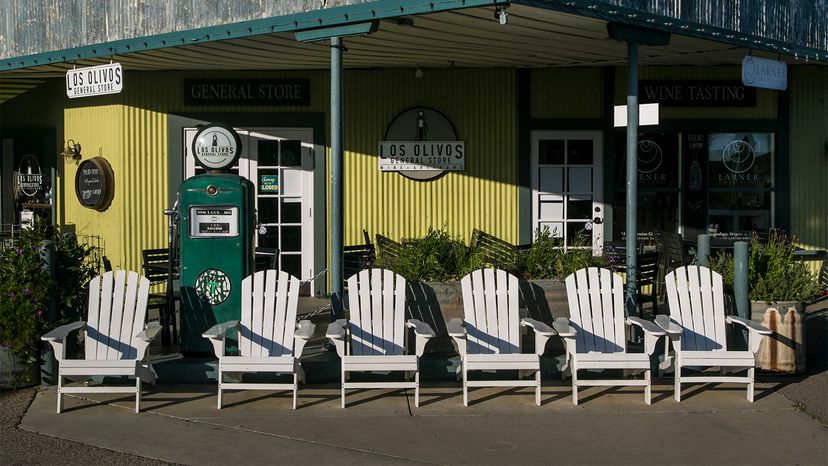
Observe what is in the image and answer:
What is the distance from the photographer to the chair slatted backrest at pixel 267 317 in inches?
298

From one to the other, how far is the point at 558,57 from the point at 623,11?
2.60m

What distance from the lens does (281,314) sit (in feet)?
24.9

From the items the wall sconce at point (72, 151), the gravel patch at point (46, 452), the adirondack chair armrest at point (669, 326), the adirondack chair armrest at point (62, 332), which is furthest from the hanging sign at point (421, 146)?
the gravel patch at point (46, 452)

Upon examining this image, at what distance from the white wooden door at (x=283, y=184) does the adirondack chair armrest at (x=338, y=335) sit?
14.6 feet

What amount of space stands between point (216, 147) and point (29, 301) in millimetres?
1818

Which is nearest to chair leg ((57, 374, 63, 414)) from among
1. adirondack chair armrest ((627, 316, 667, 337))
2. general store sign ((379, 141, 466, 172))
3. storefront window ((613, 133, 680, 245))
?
adirondack chair armrest ((627, 316, 667, 337))

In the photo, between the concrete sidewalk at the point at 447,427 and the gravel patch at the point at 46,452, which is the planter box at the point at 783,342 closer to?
the concrete sidewalk at the point at 447,427

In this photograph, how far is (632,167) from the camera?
8617 millimetres

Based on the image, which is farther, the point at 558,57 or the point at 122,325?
the point at 558,57

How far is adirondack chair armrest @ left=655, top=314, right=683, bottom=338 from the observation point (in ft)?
24.3

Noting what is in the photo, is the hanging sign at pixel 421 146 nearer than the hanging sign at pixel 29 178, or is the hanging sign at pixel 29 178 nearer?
the hanging sign at pixel 421 146

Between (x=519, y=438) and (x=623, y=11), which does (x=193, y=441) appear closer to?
(x=519, y=438)

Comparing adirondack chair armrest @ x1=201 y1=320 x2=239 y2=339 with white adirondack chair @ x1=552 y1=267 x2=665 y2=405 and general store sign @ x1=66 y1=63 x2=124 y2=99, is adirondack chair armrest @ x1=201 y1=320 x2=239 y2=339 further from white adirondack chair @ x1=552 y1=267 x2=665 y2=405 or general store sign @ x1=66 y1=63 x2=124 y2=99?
general store sign @ x1=66 y1=63 x2=124 y2=99

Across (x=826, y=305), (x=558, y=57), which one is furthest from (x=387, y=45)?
(x=826, y=305)
